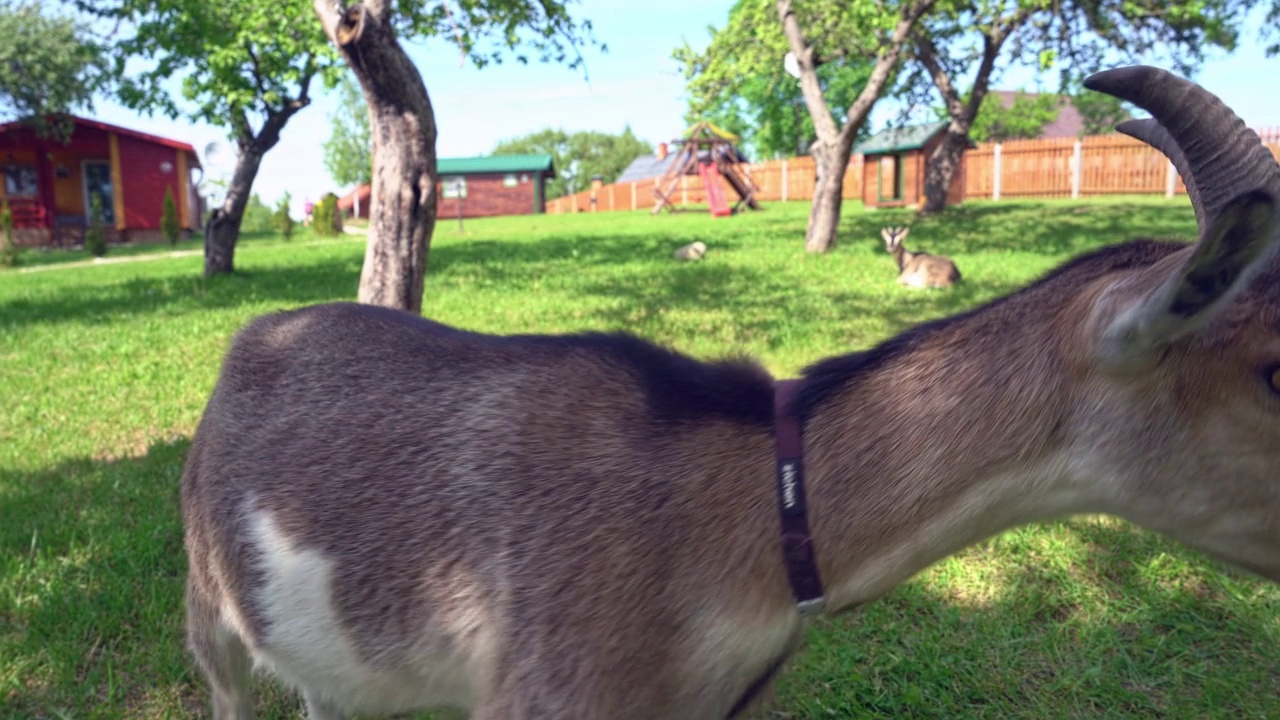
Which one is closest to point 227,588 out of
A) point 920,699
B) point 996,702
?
point 920,699

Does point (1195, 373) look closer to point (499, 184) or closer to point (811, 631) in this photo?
point (811, 631)

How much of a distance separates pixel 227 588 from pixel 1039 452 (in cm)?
216

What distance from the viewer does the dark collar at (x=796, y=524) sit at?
1897 mm

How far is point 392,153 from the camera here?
5.89m

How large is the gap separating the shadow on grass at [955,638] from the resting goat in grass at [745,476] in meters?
1.14

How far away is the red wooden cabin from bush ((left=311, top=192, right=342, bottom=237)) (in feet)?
23.5

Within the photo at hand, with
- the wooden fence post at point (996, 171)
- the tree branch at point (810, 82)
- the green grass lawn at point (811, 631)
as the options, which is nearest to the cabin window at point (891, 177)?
the wooden fence post at point (996, 171)

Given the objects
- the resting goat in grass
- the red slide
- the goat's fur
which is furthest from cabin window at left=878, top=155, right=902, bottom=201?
the resting goat in grass

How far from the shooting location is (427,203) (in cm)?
605

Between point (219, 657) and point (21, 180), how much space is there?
36.2 m

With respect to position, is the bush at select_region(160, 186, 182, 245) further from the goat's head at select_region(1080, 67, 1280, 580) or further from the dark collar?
the goat's head at select_region(1080, 67, 1280, 580)

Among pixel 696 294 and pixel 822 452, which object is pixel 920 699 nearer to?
pixel 822 452

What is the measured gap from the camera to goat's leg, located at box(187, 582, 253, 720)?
285 centimetres

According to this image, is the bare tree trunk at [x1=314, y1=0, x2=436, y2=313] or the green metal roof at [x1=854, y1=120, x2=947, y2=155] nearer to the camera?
the bare tree trunk at [x1=314, y1=0, x2=436, y2=313]
